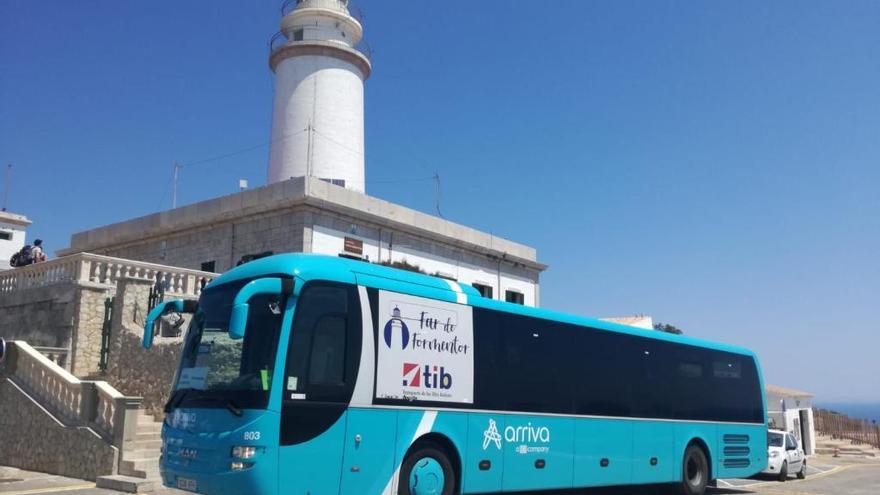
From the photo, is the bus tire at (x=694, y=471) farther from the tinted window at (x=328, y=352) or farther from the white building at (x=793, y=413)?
the white building at (x=793, y=413)

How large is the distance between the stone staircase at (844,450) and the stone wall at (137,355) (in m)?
34.0

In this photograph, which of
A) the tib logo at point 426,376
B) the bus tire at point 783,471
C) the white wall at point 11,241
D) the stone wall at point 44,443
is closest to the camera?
the tib logo at point 426,376

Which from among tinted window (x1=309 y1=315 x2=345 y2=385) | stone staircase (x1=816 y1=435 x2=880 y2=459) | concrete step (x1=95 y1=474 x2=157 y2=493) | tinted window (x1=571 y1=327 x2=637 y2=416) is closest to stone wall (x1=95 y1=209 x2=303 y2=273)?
concrete step (x1=95 y1=474 x2=157 y2=493)

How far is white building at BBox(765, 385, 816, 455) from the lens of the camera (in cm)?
3422

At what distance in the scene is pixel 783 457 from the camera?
21.8 m

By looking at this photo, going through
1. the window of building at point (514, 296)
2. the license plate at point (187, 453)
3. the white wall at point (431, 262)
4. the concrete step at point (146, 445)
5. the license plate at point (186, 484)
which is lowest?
the concrete step at point (146, 445)

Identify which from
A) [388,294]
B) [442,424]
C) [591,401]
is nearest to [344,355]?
[388,294]

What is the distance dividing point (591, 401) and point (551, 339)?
149 cm

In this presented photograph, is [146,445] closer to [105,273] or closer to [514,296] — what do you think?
[105,273]

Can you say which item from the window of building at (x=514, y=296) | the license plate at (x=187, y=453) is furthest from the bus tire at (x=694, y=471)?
the window of building at (x=514, y=296)

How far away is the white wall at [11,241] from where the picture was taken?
155ft

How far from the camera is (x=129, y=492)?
38.1 feet

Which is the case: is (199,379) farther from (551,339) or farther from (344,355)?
(551,339)

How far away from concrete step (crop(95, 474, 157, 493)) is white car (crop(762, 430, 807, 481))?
16884 mm
